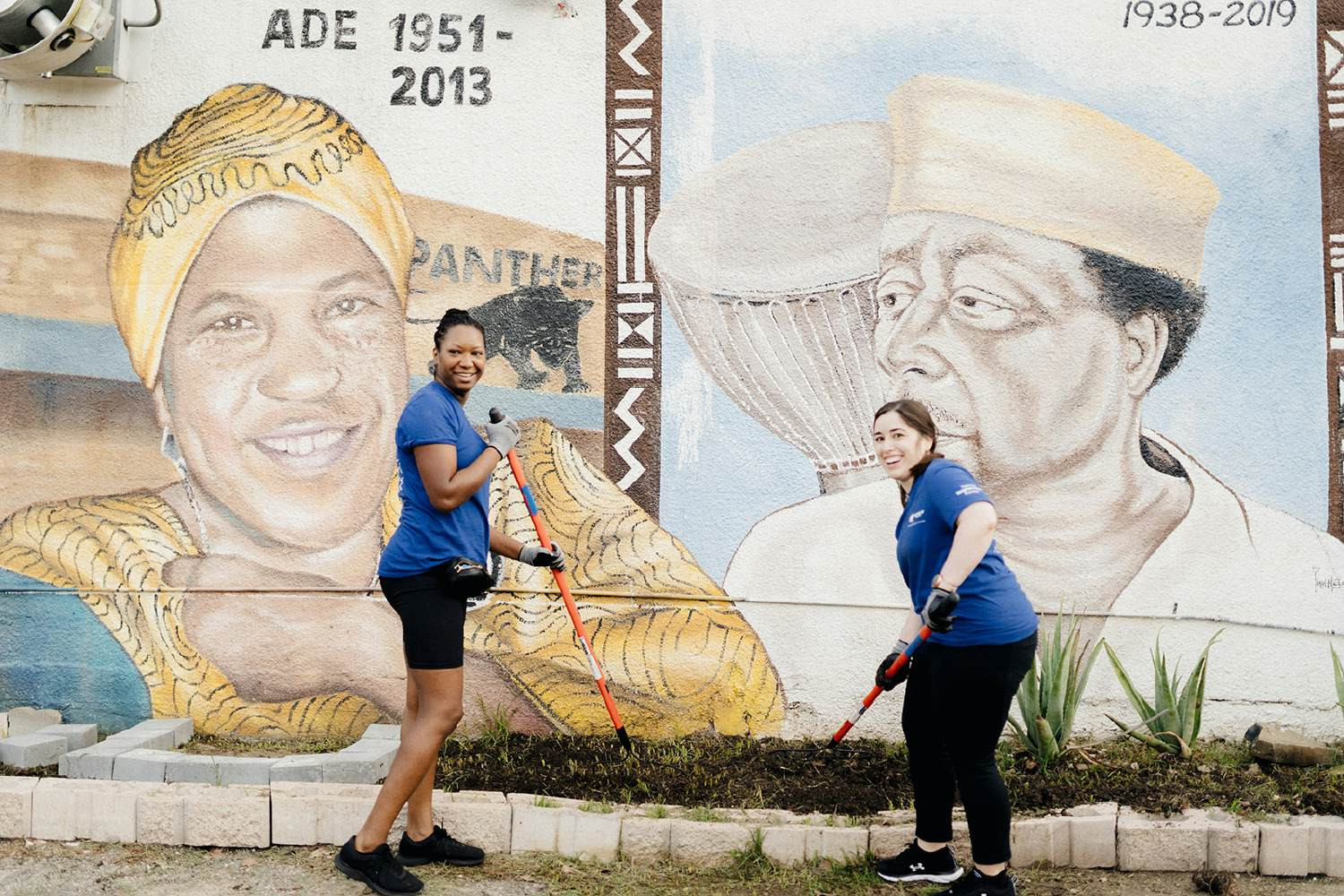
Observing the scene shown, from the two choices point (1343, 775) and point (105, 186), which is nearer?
point (1343, 775)

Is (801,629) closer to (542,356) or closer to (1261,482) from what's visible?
(542,356)

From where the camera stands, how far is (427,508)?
4.07 meters

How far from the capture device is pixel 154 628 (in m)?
5.75

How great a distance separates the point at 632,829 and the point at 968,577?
154 cm

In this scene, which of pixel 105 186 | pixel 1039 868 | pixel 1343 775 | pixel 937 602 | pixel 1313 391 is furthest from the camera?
pixel 105 186

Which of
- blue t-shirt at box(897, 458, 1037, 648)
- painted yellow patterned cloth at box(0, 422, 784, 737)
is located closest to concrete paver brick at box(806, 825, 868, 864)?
blue t-shirt at box(897, 458, 1037, 648)

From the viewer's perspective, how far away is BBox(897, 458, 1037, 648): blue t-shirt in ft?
13.1

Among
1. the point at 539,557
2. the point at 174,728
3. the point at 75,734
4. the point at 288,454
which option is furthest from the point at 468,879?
the point at 288,454

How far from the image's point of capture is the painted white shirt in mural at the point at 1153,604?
541 centimetres

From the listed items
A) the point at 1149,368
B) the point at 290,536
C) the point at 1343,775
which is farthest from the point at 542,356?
the point at 1343,775

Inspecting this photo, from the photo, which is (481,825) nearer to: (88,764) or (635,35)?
(88,764)

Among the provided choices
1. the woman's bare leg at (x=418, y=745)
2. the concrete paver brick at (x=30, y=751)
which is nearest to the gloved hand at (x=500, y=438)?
the woman's bare leg at (x=418, y=745)

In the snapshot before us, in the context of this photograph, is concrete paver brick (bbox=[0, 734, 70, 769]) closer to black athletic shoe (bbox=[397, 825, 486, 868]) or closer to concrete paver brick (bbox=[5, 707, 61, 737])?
concrete paver brick (bbox=[5, 707, 61, 737])

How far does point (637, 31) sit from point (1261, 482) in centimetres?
356
